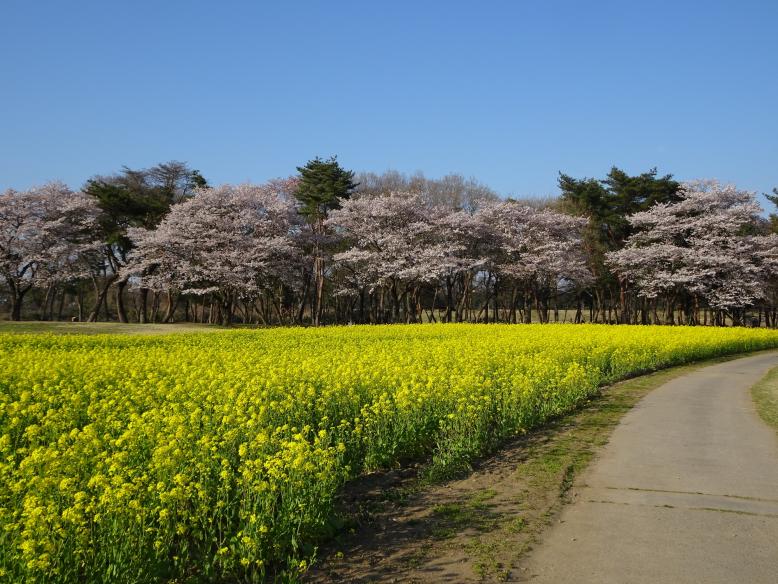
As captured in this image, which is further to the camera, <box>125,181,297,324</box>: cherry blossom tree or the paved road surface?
<box>125,181,297,324</box>: cherry blossom tree

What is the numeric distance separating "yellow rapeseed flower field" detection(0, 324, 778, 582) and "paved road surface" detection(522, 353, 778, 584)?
1777 mm

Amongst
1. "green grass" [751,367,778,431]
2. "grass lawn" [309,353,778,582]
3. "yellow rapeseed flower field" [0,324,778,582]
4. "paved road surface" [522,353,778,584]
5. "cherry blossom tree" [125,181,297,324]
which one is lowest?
"grass lawn" [309,353,778,582]

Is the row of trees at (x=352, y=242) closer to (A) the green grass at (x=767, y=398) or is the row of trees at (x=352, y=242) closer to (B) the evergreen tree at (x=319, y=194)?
(B) the evergreen tree at (x=319, y=194)

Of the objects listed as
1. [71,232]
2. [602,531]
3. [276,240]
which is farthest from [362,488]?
[71,232]

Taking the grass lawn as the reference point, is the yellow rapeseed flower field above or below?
above

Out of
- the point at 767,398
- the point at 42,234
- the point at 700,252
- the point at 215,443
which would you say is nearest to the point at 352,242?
the point at 42,234

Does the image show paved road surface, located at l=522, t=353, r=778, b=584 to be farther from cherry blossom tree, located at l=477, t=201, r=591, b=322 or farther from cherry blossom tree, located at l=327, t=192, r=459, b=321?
cherry blossom tree, located at l=477, t=201, r=591, b=322

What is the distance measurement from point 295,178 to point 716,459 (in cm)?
5179

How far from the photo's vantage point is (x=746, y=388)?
14664mm

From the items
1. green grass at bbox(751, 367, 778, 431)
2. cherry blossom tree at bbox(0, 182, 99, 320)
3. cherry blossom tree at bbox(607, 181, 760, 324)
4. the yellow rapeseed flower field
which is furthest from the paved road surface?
cherry blossom tree at bbox(0, 182, 99, 320)

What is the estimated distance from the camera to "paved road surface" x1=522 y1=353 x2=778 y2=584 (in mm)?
4465

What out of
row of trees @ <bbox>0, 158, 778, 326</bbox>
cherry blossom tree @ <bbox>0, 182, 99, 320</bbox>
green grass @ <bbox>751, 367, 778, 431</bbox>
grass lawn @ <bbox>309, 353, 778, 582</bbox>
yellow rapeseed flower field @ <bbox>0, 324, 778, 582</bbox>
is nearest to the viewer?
yellow rapeseed flower field @ <bbox>0, 324, 778, 582</bbox>

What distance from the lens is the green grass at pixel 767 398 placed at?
10.6 meters

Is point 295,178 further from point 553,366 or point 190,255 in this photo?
point 553,366
